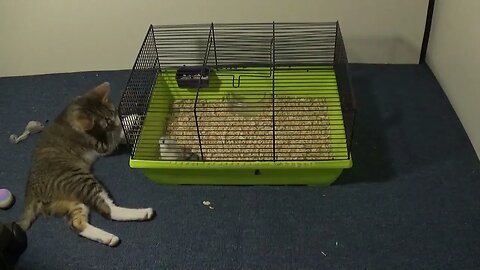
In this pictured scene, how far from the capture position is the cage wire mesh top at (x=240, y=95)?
1626 mm

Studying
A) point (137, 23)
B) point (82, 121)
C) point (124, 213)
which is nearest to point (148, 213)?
point (124, 213)

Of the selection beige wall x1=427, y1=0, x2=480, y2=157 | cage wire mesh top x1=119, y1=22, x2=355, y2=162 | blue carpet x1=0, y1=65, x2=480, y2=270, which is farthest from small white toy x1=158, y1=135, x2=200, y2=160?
beige wall x1=427, y1=0, x2=480, y2=157

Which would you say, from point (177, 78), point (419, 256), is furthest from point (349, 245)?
point (177, 78)

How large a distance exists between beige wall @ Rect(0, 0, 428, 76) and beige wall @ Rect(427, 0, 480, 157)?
107 millimetres

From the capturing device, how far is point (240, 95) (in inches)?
74.9

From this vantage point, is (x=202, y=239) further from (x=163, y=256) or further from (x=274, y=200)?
(x=274, y=200)

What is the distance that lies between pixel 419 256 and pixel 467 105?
739 millimetres

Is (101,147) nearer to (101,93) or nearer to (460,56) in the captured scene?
(101,93)

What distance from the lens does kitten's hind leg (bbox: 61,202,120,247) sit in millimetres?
1430

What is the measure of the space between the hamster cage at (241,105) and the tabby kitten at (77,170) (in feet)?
0.35

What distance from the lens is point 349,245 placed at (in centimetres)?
139

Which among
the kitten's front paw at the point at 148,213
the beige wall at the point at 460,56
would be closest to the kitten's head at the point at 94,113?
the kitten's front paw at the point at 148,213

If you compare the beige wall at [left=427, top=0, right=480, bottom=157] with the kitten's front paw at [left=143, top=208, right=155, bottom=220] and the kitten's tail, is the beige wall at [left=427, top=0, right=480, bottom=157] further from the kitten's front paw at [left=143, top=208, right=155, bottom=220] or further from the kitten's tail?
the kitten's tail

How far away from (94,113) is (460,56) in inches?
57.8
